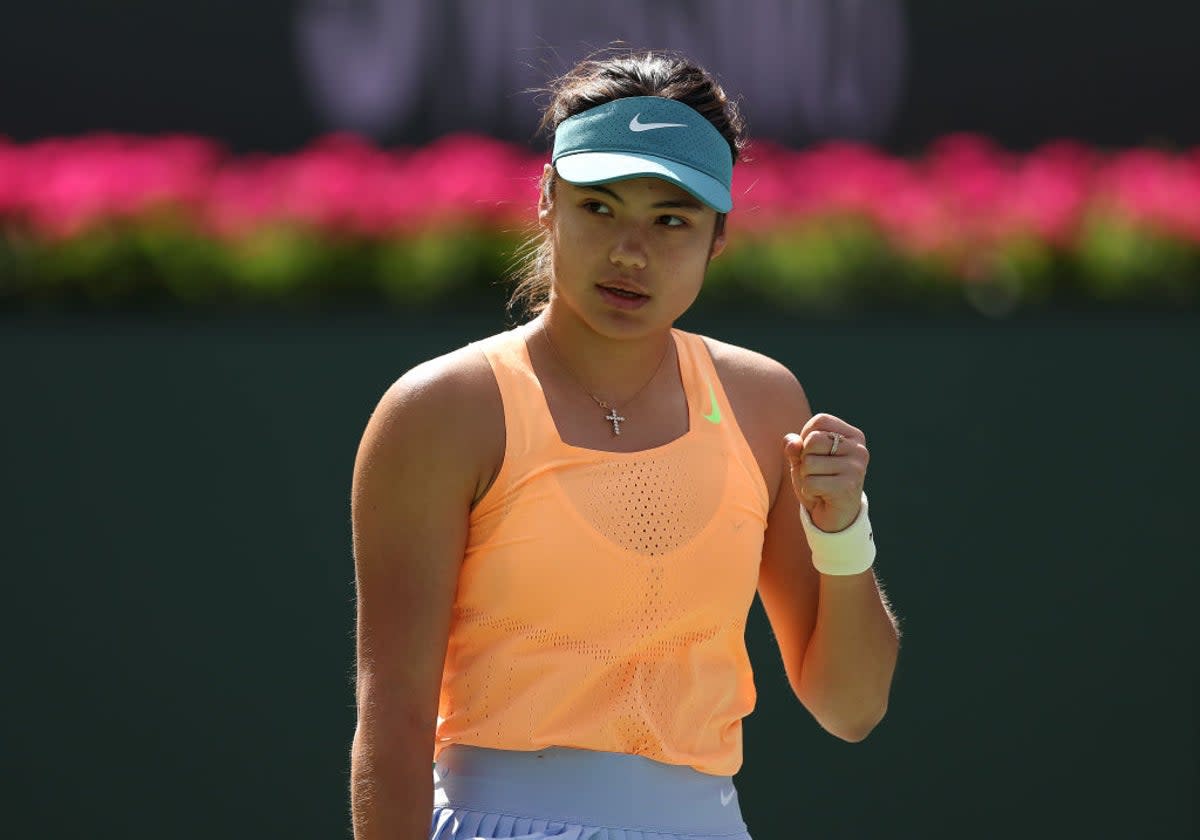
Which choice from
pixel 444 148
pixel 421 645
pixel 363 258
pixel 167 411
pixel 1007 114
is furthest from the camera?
pixel 1007 114

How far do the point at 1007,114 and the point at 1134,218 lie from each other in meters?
1.24

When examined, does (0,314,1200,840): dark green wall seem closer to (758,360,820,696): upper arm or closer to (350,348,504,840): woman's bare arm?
(758,360,820,696): upper arm

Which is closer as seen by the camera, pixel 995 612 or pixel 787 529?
pixel 787 529

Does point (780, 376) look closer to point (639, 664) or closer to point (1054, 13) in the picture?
point (639, 664)

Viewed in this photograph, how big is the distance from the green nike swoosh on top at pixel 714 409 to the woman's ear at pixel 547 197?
12.4 inches

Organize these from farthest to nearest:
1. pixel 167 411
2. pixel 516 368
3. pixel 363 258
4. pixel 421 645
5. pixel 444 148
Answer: pixel 444 148 → pixel 363 258 → pixel 167 411 → pixel 516 368 → pixel 421 645

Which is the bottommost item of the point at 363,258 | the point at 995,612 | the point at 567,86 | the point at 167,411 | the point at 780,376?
the point at 995,612

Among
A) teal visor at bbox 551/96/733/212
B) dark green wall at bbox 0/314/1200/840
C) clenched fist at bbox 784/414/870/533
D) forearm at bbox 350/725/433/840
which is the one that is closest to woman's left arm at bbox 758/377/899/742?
clenched fist at bbox 784/414/870/533

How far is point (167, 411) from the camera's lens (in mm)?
4410

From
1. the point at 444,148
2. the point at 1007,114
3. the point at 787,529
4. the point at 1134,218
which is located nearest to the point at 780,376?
the point at 787,529

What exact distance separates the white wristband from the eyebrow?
0.42m

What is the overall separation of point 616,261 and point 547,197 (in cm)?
20

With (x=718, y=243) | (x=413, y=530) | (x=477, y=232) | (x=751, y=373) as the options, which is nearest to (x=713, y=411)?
(x=751, y=373)

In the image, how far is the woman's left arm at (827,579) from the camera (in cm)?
226
